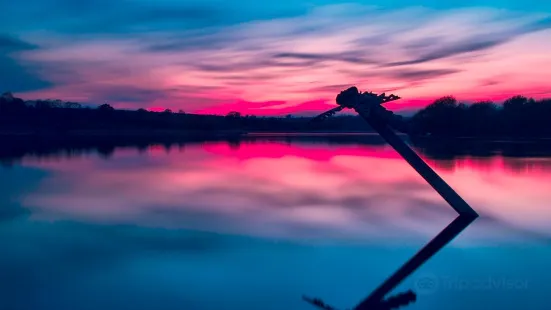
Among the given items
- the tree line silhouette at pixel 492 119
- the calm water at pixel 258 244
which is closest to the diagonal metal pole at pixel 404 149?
the calm water at pixel 258 244

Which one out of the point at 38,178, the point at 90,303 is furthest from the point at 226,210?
the point at 38,178

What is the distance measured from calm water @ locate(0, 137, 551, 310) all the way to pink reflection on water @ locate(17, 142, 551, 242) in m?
0.05

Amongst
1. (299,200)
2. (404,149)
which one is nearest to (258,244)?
(404,149)

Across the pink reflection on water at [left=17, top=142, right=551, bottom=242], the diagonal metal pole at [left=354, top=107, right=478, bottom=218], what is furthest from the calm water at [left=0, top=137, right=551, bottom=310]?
the diagonal metal pole at [left=354, top=107, right=478, bottom=218]

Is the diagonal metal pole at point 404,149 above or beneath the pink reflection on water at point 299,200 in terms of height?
above

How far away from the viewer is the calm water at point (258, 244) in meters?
5.75

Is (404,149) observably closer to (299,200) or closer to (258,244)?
(258,244)

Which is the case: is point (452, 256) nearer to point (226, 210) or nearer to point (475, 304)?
point (475, 304)

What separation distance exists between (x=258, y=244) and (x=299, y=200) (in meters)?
4.60

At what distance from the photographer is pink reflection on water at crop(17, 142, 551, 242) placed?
931cm

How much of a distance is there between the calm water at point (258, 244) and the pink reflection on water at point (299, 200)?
0.15 feet

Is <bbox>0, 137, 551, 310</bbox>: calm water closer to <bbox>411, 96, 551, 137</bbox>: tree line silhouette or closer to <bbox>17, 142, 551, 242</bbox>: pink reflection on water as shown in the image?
<bbox>17, 142, 551, 242</bbox>: pink reflection on water

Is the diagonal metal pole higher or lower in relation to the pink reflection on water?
higher

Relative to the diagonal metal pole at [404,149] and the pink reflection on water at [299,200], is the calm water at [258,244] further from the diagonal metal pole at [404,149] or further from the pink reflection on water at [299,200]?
the diagonal metal pole at [404,149]
